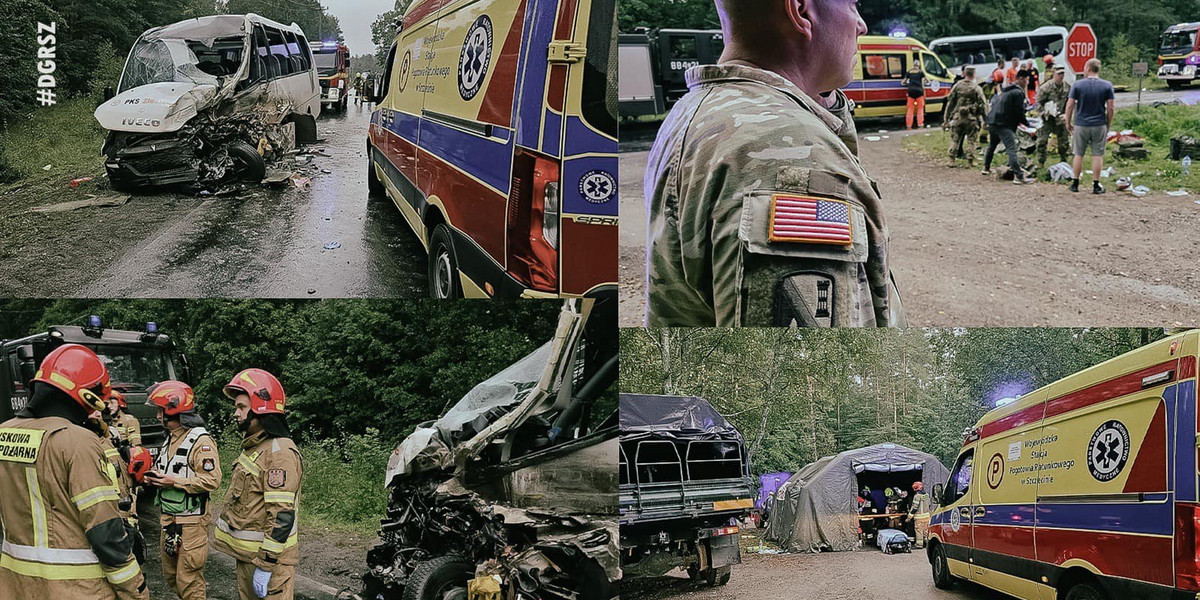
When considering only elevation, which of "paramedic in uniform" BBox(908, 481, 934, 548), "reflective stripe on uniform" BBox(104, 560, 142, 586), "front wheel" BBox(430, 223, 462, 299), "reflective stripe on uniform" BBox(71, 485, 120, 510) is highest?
"front wheel" BBox(430, 223, 462, 299)

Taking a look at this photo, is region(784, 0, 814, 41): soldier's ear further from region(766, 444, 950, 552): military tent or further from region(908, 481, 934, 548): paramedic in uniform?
region(908, 481, 934, 548): paramedic in uniform

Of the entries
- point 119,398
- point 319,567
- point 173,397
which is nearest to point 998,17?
point 319,567

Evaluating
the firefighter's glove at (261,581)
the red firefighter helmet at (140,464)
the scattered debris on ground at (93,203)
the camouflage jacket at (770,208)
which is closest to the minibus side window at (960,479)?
the camouflage jacket at (770,208)

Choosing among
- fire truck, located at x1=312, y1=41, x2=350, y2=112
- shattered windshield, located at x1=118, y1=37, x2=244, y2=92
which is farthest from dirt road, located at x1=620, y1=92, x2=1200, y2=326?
shattered windshield, located at x1=118, y1=37, x2=244, y2=92

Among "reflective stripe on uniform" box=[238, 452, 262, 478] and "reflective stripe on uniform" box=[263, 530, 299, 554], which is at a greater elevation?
"reflective stripe on uniform" box=[238, 452, 262, 478]

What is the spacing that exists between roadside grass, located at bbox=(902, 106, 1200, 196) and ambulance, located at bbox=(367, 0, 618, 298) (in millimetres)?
1720

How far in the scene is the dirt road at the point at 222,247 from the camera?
3.72m

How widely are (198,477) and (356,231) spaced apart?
4.78 feet

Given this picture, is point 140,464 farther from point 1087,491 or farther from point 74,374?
point 1087,491

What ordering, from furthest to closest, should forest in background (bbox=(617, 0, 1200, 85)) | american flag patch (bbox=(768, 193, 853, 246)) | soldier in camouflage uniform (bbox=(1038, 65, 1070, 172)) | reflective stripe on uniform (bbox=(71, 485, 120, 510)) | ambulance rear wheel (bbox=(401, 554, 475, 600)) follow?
ambulance rear wheel (bbox=(401, 554, 475, 600))
soldier in camouflage uniform (bbox=(1038, 65, 1070, 172))
forest in background (bbox=(617, 0, 1200, 85))
reflective stripe on uniform (bbox=(71, 485, 120, 510))
american flag patch (bbox=(768, 193, 853, 246))

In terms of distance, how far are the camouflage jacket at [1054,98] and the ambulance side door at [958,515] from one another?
175 centimetres

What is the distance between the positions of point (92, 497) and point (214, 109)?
1.72m

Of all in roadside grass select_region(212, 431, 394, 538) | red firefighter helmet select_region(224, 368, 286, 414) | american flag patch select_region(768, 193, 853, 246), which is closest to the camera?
american flag patch select_region(768, 193, 853, 246)

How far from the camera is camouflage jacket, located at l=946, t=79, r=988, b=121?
3.64 m
